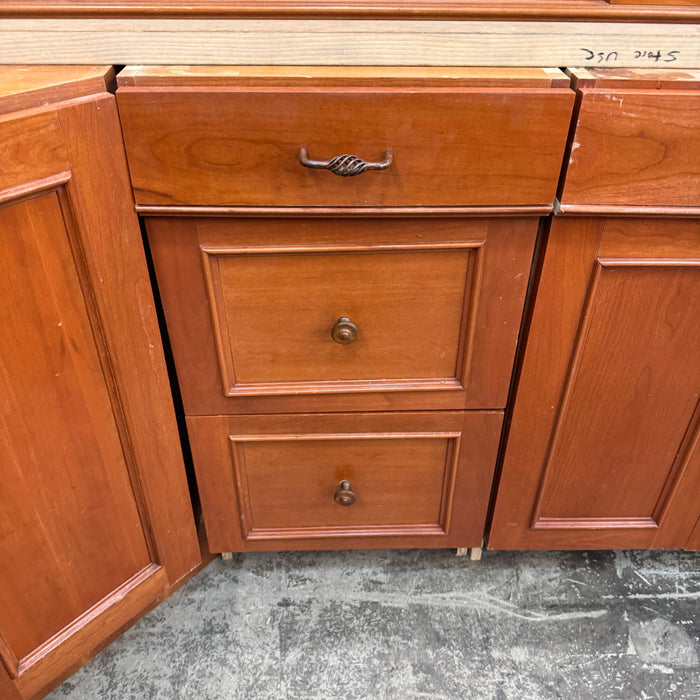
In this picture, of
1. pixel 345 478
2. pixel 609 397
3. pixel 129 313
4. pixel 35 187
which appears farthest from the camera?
pixel 345 478

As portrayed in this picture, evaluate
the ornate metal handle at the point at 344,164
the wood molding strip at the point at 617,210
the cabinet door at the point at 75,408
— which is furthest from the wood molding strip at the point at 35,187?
the wood molding strip at the point at 617,210

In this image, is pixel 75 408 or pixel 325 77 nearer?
pixel 325 77

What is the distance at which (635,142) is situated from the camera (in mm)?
591

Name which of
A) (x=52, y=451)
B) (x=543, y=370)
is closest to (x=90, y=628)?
(x=52, y=451)

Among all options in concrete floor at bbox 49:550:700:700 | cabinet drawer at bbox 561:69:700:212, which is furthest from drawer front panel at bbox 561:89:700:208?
concrete floor at bbox 49:550:700:700

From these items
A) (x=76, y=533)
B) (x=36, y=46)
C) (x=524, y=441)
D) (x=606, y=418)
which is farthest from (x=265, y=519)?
(x=36, y=46)

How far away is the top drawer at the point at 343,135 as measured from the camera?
56cm

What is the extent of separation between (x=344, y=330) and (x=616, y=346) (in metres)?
0.33

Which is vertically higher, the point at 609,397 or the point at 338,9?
the point at 338,9

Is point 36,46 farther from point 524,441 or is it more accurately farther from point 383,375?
point 524,441

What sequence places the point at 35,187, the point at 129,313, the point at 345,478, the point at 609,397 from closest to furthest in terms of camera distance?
1. the point at 35,187
2. the point at 129,313
3. the point at 609,397
4. the point at 345,478

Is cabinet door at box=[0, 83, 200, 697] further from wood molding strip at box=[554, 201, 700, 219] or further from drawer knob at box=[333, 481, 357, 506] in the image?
wood molding strip at box=[554, 201, 700, 219]

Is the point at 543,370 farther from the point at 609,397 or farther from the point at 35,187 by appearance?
the point at 35,187

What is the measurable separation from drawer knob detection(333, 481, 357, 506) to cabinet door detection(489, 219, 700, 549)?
0.71 feet
